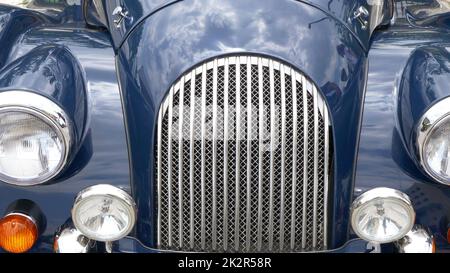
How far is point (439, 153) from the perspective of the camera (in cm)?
260

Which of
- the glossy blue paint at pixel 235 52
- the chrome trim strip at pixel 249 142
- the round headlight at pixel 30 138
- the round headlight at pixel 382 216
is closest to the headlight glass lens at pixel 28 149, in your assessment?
the round headlight at pixel 30 138

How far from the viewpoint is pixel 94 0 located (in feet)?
12.5

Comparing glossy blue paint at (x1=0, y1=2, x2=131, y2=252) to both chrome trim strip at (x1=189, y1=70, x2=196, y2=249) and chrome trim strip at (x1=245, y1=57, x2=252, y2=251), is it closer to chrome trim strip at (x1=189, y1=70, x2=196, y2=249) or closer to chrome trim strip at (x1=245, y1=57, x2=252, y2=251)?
chrome trim strip at (x1=189, y1=70, x2=196, y2=249)

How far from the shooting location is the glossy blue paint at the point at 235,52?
2.72 m

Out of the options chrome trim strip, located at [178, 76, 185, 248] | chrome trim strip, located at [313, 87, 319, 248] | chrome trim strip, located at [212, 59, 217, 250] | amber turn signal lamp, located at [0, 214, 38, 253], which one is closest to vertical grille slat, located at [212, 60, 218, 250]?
chrome trim strip, located at [212, 59, 217, 250]

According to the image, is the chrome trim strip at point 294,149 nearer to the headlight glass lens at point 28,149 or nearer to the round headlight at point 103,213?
the round headlight at point 103,213

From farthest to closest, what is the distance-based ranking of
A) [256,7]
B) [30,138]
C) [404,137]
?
[256,7] < [404,137] < [30,138]

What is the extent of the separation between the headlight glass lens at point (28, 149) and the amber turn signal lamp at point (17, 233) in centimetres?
15

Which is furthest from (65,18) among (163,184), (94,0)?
(163,184)

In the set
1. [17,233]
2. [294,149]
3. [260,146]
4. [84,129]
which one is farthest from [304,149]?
[17,233]

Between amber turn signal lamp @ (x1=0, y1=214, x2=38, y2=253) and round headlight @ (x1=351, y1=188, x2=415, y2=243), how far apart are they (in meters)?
1.14

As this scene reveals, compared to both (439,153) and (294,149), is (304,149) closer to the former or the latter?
(294,149)

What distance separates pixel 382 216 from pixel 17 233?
1284mm

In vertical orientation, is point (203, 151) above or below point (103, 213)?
above
